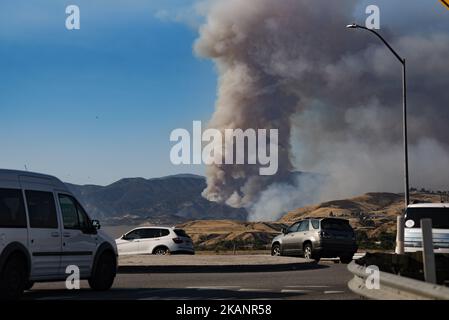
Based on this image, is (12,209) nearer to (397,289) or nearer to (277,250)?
(397,289)

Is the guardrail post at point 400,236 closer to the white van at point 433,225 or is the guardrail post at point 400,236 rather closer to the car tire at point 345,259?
the white van at point 433,225

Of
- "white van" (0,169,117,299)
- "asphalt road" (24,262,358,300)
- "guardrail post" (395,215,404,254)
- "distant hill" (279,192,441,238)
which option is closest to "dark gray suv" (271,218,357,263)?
"guardrail post" (395,215,404,254)

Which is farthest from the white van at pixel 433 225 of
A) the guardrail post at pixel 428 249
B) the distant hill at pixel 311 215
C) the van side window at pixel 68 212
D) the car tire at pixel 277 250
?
the distant hill at pixel 311 215

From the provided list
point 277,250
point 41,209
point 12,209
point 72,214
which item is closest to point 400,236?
point 277,250

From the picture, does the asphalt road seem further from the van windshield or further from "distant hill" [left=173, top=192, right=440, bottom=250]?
"distant hill" [left=173, top=192, right=440, bottom=250]

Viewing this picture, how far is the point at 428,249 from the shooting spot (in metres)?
9.73

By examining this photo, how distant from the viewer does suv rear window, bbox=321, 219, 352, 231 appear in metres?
29.8

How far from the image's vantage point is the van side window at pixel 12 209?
12.5 metres

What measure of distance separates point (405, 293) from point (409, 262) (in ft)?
15.0

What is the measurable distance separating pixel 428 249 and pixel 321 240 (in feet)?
64.4

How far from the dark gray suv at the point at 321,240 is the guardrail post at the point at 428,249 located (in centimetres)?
1947

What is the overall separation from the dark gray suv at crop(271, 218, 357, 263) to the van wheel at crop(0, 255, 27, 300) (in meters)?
17.5

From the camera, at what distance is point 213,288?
15.8 meters

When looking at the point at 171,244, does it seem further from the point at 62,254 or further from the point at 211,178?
the point at 211,178
